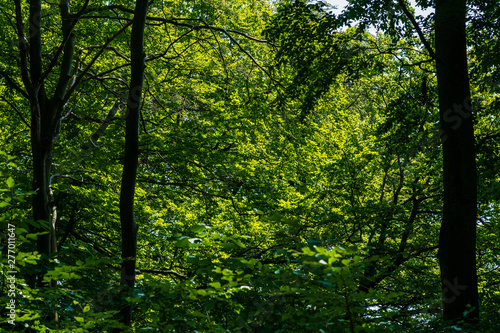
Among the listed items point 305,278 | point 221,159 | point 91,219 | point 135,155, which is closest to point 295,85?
point 221,159

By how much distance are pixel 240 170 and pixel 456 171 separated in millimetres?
5751

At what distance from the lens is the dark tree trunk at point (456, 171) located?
4.78 meters

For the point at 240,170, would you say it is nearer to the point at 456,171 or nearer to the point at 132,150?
the point at 132,150

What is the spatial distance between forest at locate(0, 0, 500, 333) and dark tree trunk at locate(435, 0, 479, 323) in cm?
2

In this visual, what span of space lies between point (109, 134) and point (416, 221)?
807cm

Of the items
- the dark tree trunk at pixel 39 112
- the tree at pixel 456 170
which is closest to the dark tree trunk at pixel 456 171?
the tree at pixel 456 170

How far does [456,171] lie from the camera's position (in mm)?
4996

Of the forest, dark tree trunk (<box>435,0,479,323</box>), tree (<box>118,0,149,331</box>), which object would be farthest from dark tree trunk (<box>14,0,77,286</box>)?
dark tree trunk (<box>435,0,479,323</box>)

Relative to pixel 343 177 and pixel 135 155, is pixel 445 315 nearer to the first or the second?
pixel 135 155

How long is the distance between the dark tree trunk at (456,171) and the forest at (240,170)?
0.08ft

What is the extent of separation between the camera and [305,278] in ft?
10.1

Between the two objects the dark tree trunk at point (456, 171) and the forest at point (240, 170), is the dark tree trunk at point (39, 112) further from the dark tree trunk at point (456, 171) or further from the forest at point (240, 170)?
the dark tree trunk at point (456, 171)

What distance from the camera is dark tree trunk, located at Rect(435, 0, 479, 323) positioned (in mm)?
4781

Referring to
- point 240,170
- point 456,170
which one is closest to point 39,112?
point 240,170
